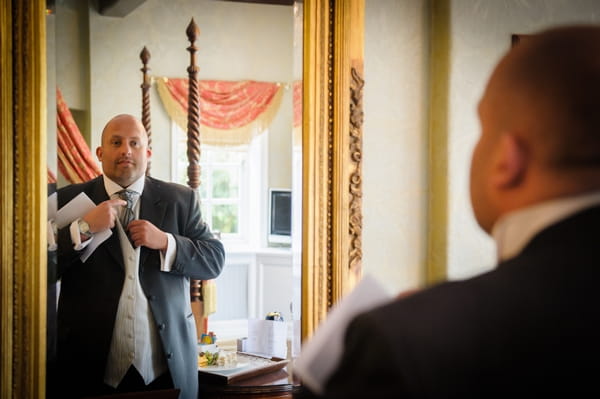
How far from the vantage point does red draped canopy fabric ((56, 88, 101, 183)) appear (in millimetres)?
1415

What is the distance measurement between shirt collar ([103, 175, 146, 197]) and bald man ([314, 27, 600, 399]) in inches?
38.5

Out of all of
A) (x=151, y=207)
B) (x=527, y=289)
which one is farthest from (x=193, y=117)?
(x=527, y=289)

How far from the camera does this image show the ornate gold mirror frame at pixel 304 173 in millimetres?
1394

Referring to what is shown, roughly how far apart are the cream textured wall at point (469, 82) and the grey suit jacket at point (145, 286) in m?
0.67

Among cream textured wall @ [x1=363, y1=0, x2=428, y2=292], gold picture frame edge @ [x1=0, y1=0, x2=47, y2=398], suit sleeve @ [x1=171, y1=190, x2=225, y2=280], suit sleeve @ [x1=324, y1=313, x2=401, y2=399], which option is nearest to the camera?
suit sleeve @ [x1=324, y1=313, x2=401, y2=399]

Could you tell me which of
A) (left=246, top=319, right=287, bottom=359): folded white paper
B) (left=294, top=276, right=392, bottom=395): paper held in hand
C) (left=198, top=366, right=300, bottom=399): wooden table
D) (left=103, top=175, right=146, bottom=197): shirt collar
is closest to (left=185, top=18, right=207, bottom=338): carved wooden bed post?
(left=103, top=175, right=146, bottom=197): shirt collar

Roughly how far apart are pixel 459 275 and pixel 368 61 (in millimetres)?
624

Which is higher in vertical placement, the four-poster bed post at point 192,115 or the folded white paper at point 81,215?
the four-poster bed post at point 192,115

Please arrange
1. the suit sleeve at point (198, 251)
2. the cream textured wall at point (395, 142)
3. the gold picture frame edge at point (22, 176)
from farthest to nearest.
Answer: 1. the cream textured wall at point (395, 142)
2. the suit sleeve at point (198, 251)
3. the gold picture frame edge at point (22, 176)

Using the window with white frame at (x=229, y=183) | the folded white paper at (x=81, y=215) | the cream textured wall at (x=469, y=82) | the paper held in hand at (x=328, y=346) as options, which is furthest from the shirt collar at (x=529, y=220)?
the cream textured wall at (x=469, y=82)

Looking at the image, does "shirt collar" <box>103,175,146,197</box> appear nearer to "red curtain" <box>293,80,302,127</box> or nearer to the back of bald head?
"red curtain" <box>293,80,302,127</box>

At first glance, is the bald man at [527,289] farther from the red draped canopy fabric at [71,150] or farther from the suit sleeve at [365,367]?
the red draped canopy fabric at [71,150]

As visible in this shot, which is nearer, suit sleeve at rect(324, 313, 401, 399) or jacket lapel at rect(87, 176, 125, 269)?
suit sleeve at rect(324, 313, 401, 399)

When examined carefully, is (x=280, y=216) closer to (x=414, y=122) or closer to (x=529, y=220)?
(x=414, y=122)
